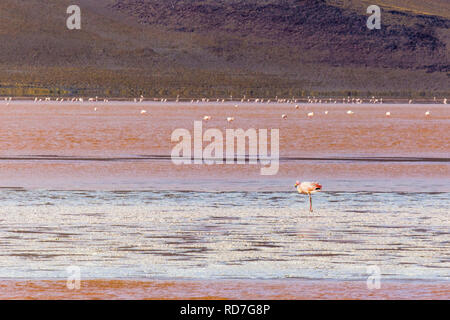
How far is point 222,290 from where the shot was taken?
1226cm

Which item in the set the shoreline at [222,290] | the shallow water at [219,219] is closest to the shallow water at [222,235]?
the shallow water at [219,219]

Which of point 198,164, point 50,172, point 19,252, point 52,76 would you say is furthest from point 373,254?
point 52,76

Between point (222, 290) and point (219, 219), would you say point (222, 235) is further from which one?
point (222, 290)

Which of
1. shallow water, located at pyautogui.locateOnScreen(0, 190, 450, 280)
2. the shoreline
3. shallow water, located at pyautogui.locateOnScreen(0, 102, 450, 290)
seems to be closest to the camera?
the shoreline

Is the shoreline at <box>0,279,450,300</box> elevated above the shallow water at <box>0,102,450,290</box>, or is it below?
below

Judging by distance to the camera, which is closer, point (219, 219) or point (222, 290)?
point (222, 290)

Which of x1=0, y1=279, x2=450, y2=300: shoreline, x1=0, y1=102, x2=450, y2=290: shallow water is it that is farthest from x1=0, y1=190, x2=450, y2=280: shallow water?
x1=0, y1=279, x2=450, y2=300: shoreline

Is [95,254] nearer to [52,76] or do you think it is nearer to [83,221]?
[83,221]

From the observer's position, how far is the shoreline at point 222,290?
38.8 feet

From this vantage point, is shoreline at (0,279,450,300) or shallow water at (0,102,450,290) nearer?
shoreline at (0,279,450,300)

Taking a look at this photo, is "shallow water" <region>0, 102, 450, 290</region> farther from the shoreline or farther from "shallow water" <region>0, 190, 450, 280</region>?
the shoreline

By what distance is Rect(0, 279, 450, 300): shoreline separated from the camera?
38.8 ft

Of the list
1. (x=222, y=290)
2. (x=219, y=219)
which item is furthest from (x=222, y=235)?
(x=222, y=290)
